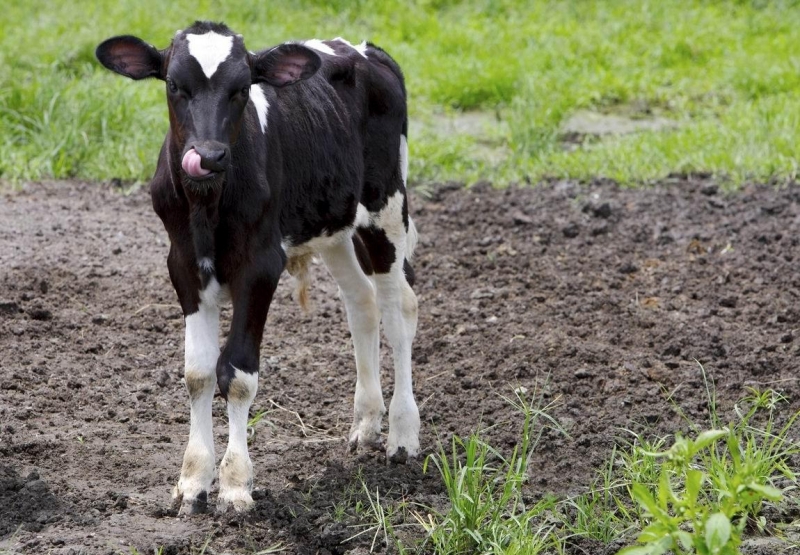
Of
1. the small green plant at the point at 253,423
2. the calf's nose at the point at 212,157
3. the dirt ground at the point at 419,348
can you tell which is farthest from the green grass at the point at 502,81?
the calf's nose at the point at 212,157

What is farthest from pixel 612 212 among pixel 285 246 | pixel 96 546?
pixel 96 546

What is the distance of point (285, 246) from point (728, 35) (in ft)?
29.6

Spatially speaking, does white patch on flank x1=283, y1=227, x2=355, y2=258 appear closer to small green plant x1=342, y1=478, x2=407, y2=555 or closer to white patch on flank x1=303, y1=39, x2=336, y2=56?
white patch on flank x1=303, y1=39, x2=336, y2=56

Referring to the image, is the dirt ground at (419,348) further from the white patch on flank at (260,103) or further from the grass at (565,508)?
the white patch on flank at (260,103)

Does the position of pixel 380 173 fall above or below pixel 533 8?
above

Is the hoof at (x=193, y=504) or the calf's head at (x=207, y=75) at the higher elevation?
the calf's head at (x=207, y=75)

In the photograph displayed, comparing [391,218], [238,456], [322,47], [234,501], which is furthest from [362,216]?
[234,501]

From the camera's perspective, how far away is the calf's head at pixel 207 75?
4402 millimetres

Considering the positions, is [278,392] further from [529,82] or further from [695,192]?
[529,82]

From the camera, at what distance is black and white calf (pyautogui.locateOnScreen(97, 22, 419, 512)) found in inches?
181

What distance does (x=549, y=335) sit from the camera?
6.67 m

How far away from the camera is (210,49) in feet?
15.2

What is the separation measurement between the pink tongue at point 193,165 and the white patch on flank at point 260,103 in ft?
2.26

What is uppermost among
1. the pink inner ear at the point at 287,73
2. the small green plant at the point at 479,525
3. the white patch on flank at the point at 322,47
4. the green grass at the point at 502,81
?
the pink inner ear at the point at 287,73
